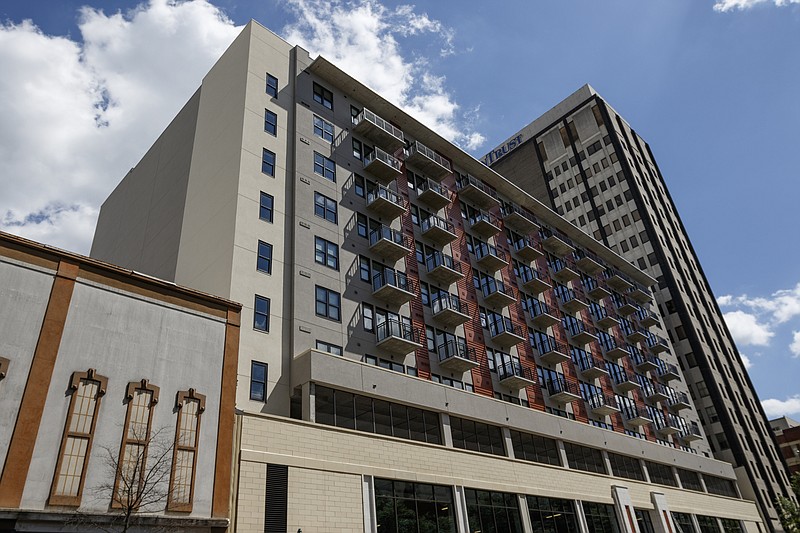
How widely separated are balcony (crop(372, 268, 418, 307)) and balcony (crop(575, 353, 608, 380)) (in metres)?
21.6

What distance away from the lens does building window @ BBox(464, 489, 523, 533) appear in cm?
3175

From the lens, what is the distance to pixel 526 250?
53781mm

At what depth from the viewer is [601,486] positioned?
42.5 metres

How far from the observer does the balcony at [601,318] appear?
59500mm

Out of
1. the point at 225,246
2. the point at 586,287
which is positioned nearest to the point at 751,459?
the point at 586,287

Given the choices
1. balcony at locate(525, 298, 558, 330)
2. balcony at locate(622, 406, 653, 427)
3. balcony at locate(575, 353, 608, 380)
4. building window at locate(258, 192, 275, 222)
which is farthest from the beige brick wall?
balcony at locate(622, 406, 653, 427)

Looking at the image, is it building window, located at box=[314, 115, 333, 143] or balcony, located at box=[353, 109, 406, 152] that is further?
balcony, located at box=[353, 109, 406, 152]

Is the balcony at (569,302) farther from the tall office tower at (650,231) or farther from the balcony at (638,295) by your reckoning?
the tall office tower at (650,231)

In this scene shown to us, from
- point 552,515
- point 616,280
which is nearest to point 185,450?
point 552,515

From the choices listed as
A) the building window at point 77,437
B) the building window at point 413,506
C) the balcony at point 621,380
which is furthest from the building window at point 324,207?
the balcony at point 621,380

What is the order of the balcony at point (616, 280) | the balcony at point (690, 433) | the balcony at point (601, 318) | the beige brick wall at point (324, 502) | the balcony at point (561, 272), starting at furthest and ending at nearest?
the balcony at point (616, 280) → the balcony at point (690, 433) → the balcony at point (601, 318) → the balcony at point (561, 272) → the beige brick wall at point (324, 502)

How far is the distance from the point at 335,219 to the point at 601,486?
2733cm

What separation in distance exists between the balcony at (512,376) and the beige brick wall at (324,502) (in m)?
18.2

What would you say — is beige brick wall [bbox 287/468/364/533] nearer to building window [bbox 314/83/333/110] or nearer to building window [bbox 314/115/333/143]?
building window [bbox 314/115/333/143]
